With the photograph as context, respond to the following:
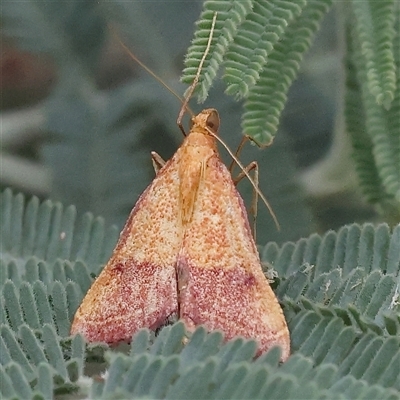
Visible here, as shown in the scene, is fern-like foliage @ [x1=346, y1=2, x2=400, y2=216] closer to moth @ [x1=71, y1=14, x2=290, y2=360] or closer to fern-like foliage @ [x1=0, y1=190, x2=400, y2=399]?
fern-like foliage @ [x1=0, y1=190, x2=400, y2=399]

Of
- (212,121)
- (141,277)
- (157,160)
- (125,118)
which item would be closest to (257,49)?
(212,121)

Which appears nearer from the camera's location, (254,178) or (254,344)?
(254,344)

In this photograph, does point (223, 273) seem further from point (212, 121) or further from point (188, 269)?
point (212, 121)

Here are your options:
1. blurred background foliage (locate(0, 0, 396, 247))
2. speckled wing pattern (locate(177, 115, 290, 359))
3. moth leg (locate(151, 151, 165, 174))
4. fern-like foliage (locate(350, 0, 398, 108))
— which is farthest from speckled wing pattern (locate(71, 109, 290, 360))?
blurred background foliage (locate(0, 0, 396, 247))

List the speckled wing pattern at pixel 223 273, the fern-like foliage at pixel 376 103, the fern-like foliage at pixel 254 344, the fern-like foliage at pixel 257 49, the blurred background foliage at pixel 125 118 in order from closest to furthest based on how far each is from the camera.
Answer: the fern-like foliage at pixel 254 344
the speckled wing pattern at pixel 223 273
the fern-like foliage at pixel 257 49
the fern-like foliage at pixel 376 103
the blurred background foliage at pixel 125 118

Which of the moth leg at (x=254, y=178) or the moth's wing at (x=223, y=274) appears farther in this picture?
the moth leg at (x=254, y=178)

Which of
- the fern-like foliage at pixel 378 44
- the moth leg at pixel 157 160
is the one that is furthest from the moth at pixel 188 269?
the fern-like foliage at pixel 378 44

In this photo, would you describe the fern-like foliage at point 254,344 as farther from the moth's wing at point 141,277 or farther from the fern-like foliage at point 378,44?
the fern-like foliage at point 378,44
